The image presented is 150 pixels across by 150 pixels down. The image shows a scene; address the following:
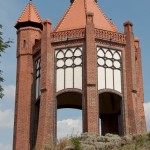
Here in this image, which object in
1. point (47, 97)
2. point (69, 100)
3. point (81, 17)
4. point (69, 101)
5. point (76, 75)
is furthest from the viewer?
point (69, 101)

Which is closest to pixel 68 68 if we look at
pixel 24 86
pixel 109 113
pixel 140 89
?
pixel 24 86

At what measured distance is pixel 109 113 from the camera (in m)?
30.5

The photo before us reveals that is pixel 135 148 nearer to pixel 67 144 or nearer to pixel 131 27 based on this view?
pixel 67 144

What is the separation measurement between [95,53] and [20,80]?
5.42 m

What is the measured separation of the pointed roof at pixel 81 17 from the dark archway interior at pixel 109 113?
15.9 feet

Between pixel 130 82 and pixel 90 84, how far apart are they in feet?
9.33

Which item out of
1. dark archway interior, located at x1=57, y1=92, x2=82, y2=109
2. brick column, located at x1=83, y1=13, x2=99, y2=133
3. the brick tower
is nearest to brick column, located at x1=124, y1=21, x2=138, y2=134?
the brick tower

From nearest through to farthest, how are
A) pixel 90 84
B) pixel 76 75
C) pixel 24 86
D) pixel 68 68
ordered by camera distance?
→ 1. pixel 90 84
2. pixel 76 75
3. pixel 68 68
4. pixel 24 86

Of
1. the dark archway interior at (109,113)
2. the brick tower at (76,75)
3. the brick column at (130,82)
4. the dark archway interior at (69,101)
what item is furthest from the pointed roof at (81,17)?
the dark archway interior at (109,113)

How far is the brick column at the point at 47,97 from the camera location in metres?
25.1

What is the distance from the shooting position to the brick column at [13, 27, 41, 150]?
1065 inches

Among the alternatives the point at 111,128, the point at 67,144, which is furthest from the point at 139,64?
the point at 67,144

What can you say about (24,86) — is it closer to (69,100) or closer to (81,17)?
(69,100)

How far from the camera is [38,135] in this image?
992 inches
